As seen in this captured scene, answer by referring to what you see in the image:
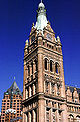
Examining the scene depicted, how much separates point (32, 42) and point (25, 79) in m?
14.3

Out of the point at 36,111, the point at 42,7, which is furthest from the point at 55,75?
the point at 42,7

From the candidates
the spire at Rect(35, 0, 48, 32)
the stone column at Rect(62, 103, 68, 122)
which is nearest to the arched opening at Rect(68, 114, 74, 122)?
the stone column at Rect(62, 103, 68, 122)

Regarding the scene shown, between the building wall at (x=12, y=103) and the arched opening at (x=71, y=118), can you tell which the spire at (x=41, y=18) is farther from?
the building wall at (x=12, y=103)

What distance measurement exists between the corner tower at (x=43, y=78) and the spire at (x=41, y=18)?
0.40 metres

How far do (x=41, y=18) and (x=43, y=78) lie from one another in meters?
31.6

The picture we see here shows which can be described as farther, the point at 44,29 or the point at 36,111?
the point at 44,29

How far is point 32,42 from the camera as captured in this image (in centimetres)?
7100

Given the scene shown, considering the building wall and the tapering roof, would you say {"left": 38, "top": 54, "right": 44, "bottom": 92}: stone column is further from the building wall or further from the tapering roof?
the tapering roof

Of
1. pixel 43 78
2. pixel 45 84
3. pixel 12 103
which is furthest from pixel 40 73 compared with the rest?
pixel 12 103

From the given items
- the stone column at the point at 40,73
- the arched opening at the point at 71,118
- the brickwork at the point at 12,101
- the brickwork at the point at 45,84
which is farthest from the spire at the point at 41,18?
the brickwork at the point at 12,101

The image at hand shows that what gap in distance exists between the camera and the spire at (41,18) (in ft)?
250

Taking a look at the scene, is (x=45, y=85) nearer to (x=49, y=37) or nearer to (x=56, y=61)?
(x=56, y=61)

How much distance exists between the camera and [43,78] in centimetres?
5888

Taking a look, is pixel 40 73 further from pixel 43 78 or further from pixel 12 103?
pixel 12 103
